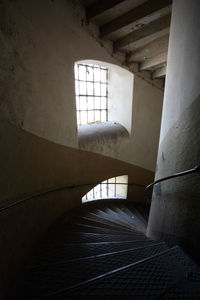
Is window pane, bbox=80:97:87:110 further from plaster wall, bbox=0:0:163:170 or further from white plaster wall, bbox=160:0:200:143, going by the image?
white plaster wall, bbox=160:0:200:143

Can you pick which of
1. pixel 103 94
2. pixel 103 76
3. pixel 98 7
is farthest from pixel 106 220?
pixel 98 7

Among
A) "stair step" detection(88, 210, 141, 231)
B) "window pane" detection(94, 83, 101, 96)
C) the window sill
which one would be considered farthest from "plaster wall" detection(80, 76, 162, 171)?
"stair step" detection(88, 210, 141, 231)

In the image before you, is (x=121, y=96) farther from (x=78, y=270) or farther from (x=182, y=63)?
(x=78, y=270)

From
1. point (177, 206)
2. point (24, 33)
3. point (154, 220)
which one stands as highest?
point (24, 33)

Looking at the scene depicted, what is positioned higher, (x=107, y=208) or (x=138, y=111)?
(x=138, y=111)

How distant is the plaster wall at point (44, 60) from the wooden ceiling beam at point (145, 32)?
0.90 ft

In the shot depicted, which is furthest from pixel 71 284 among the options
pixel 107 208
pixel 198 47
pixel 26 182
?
pixel 107 208

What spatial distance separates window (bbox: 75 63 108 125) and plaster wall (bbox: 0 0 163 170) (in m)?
0.73

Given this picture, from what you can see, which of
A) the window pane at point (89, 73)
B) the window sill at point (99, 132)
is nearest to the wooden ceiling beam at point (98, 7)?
the window pane at point (89, 73)

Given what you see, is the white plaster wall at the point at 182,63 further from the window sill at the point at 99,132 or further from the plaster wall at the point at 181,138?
the window sill at the point at 99,132

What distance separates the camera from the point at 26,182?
2.54 metres

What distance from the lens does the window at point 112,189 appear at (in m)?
5.42

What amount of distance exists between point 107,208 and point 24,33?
155 inches

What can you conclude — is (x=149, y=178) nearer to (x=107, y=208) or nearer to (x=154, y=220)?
(x=107, y=208)
